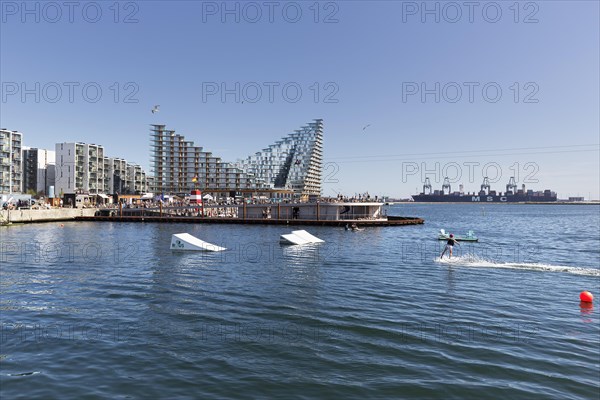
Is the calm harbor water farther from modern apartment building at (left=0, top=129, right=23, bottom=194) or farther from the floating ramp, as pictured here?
modern apartment building at (left=0, top=129, right=23, bottom=194)

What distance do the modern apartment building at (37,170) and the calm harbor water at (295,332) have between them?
539 ft

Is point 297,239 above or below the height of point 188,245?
below

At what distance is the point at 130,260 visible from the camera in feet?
111

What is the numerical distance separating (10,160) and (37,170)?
30.0 m

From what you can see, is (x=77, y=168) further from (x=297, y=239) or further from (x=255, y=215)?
(x=297, y=239)

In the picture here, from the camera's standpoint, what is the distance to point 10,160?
455 feet

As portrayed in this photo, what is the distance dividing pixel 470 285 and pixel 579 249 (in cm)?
3263

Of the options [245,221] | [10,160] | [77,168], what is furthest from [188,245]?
[77,168]

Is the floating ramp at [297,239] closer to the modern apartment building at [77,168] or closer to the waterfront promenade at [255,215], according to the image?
the waterfront promenade at [255,215]

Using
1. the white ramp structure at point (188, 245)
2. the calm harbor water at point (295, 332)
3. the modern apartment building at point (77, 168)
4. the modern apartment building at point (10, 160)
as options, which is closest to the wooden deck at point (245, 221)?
the white ramp structure at point (188, 245)

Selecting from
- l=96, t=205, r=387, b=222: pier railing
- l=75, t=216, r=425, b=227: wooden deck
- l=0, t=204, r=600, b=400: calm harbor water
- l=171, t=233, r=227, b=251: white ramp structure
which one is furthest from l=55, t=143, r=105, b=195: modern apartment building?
l=0, t=204, r=600, b=400: calm harbor water

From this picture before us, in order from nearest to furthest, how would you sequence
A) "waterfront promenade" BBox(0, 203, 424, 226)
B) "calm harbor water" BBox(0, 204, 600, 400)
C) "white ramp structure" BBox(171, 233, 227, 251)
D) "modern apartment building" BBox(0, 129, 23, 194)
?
1. "calm harbor water" BBox(0, 204, 600, 400)
2. "white ramp structure" BBox(171, 233, 227, 251)
3. "waterfront promenade" BBox(0, 203, 424, 226)
4. "modern apartment building" BBox(0, 129, 23, 194)

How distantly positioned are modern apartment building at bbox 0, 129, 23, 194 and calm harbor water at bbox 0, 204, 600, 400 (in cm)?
13382

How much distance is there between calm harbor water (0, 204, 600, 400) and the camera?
36.8 feet
